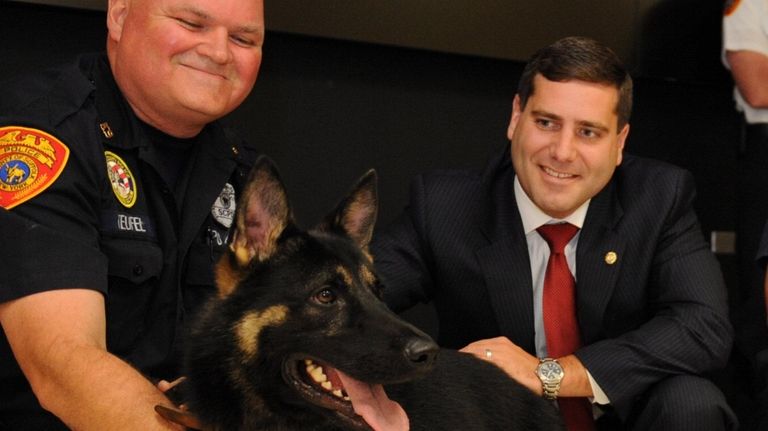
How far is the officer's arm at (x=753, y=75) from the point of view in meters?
3.15

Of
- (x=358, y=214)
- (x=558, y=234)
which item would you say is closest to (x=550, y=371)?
(x=558, y=234)

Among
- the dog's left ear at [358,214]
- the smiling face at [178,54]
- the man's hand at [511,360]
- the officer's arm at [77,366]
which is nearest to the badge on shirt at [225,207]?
the smiling face at [178,54]

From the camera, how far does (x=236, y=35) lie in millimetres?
2105

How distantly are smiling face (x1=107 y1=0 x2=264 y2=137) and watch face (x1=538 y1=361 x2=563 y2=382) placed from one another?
99cm

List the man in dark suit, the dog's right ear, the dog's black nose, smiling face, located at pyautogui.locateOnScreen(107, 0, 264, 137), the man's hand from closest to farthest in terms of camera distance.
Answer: the dog's black nose
the dog's right ear
smiling face, located at pyautogui.locateOnScreen(107, 0, 264, 137)
the man's hand
the man in dark suit

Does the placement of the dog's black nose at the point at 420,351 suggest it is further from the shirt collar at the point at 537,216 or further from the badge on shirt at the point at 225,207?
the shirt collar at the point at 537,216

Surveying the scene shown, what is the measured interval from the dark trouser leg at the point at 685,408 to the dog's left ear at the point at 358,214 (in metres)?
0.89

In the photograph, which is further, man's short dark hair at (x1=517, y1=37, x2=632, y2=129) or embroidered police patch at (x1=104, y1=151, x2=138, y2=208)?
man's short dark hair at (x1=517, y1=37, x2=632, y2=129)

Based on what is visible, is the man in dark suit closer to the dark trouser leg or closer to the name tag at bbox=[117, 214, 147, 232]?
the dark trouser leg

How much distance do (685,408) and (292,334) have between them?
1099 mm

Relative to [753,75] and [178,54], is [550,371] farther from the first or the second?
[753,75]

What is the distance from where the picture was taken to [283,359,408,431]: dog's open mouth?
156cm

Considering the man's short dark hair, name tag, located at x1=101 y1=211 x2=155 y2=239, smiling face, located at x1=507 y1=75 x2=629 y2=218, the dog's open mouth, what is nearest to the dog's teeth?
the dog's open mouth

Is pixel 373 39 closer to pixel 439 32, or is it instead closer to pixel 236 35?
pixel 439 32
